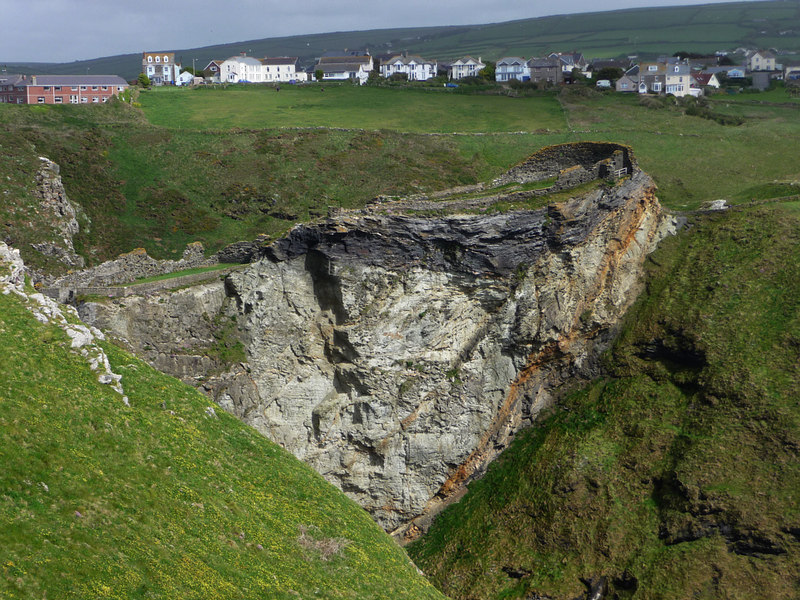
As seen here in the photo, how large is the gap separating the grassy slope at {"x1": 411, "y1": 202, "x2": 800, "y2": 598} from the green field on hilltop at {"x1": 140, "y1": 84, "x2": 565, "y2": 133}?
1817 inches

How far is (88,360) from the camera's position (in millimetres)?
23297

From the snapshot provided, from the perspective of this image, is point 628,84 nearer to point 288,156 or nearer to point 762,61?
point 762,61

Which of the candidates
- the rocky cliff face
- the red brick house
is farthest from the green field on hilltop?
the rocky cliff face

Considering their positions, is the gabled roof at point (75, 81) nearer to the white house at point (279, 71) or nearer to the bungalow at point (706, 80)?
the white house at point (279, 71)

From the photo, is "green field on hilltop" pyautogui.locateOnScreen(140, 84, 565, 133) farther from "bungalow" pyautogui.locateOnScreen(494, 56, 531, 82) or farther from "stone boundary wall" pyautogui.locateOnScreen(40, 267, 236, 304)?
"stone boundary wall" pyautogui.locateOnScreen(40, 267, 236, 304)

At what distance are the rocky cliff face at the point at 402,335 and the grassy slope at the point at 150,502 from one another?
5.72 meters

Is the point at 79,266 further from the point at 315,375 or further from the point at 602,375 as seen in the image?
the point at 602,375

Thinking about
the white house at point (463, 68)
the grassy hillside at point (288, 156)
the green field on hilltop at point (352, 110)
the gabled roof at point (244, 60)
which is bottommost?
the grassy hillside at point (288, 156)

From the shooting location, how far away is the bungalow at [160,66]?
142m

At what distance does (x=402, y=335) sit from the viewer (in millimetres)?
33500

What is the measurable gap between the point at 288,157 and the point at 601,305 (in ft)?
132

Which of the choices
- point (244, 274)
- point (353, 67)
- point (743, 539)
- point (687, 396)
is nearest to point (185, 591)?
point (244, 274)

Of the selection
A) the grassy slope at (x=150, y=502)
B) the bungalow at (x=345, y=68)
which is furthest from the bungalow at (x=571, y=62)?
the grassy slope at (x=150, y=502)

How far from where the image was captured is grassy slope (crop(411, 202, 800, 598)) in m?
28.6
